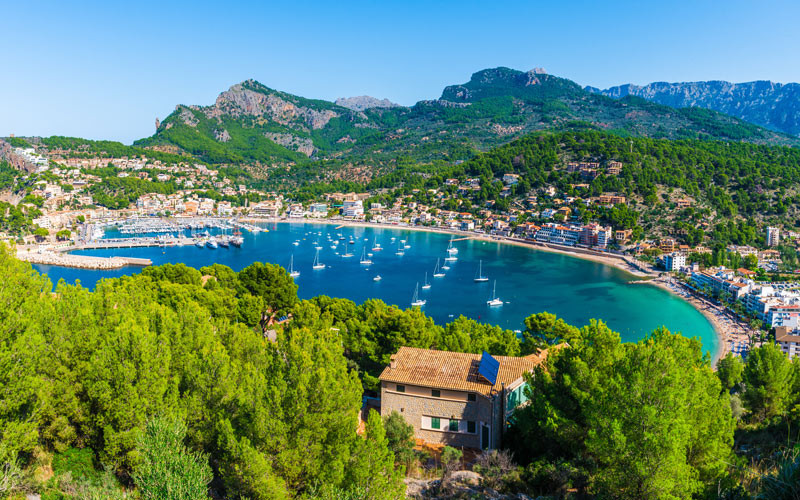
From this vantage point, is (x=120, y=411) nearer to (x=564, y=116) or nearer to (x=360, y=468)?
(x=360, y=468)

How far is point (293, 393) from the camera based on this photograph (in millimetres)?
7738

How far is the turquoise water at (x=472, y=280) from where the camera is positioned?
37.7m

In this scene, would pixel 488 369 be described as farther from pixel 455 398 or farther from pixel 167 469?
pixel 167 469

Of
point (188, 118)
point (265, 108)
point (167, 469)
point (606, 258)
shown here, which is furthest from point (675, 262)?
point (265, 108)

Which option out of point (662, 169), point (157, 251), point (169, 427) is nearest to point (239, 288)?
point (169, 427)

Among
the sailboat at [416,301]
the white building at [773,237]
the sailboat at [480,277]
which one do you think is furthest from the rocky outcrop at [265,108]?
the white building at [773,237]

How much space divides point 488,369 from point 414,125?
157 metres

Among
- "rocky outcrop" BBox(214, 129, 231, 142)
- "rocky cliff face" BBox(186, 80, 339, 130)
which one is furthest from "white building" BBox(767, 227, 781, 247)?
"rocky cliff face" BBox(186, 80, 339, 130)

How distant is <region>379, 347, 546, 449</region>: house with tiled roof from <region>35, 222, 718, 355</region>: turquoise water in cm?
2365

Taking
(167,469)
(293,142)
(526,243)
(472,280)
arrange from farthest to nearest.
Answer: (293,142) < (526,243) < (472,280) < (167,469)

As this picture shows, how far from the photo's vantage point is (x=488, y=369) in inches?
466

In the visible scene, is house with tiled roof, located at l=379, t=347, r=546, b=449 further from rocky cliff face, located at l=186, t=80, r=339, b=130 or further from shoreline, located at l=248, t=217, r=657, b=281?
rocky cliff face, located at l=186, t=80, r=339, b=130

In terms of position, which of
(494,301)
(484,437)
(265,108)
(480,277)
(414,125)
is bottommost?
(494,301)

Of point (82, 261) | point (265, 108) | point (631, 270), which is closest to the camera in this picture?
point (82, 261)
